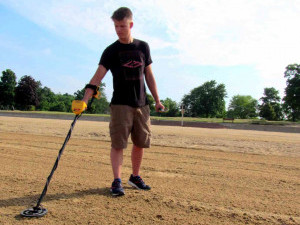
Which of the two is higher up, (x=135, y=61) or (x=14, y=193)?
(x=135, y=61)

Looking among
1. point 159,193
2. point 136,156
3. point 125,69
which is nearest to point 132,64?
point 125,69

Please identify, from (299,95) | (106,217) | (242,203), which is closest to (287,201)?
(242,203)

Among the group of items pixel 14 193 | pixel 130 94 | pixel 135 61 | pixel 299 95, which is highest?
pixel 299 95

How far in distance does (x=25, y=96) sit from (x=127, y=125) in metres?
77.4

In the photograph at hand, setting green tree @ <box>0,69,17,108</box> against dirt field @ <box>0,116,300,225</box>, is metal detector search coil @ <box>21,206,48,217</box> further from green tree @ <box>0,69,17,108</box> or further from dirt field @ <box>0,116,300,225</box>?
green tree @ <box>0,69,17,108</box>

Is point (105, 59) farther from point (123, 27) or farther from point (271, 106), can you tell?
point (271, 106)

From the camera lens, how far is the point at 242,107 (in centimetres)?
9800

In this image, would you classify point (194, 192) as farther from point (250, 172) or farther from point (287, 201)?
point (250, 172)

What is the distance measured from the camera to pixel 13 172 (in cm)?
398

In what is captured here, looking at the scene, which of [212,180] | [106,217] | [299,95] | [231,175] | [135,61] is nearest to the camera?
[106,217]

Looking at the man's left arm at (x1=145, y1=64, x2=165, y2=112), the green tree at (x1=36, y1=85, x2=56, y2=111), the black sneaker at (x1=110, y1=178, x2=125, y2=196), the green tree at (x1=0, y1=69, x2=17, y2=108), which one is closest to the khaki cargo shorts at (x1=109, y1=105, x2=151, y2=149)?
the man's left arm at (x1=145, y1=64, x2=165, y2=112)

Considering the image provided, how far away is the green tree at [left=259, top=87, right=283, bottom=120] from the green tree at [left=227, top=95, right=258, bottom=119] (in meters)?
13.7

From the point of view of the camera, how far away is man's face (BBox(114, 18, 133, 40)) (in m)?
3.07

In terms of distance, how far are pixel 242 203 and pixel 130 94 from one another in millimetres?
1688
